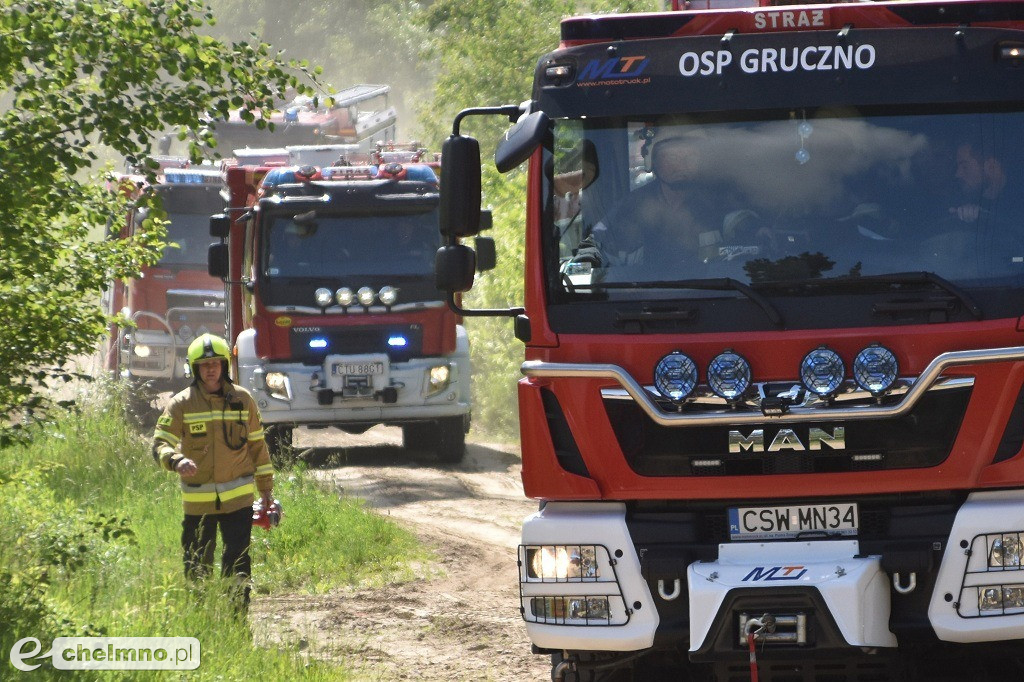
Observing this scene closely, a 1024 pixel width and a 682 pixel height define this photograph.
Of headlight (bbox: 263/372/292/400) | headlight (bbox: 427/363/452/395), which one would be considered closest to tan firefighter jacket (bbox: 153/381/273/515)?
headlight (bbox: 263/372/292/400)

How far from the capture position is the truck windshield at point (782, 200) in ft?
18.6

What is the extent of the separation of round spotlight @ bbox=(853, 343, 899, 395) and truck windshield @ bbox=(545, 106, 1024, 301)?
0.28 m

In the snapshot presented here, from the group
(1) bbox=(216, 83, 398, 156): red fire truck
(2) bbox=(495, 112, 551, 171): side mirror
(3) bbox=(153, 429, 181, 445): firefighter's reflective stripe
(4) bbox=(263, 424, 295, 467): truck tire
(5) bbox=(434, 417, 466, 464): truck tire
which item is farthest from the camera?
(1) bbox=(216, 83, 398, 156): red fire truck

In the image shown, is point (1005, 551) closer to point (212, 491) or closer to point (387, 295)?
point (212, 491)

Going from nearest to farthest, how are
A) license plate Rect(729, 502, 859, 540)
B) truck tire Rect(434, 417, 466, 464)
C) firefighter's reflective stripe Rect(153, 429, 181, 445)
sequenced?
license plate Rect(729, 502, 859, 540) → firefighter's reflective stripe Rect(153, 429, 181, 445) → truck tire Rect(434, 417, 466, 464)

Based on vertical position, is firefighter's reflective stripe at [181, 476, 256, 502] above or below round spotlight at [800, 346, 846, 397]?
below

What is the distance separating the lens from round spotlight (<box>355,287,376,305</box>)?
1480 cm

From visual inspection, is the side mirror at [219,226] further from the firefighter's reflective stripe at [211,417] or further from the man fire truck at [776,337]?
the man fire truck at [776,337]

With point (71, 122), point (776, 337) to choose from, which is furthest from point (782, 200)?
point (71, 122)

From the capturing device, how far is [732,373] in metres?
5.58

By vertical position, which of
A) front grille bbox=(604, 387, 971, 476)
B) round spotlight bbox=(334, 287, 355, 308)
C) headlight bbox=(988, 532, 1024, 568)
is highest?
round spotlight bbox=(334, 287, 355, 308)

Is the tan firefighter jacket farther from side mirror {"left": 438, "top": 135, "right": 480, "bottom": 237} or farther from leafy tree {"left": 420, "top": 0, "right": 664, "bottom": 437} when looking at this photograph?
leafy tree {"left": 420, "top": 0, "right": 664, "bottom": 437}

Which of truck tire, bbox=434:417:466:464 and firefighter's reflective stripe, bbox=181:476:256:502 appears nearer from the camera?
firefighter's reflective stripe, bbox=181:476:256:502

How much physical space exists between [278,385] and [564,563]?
31.2ft
